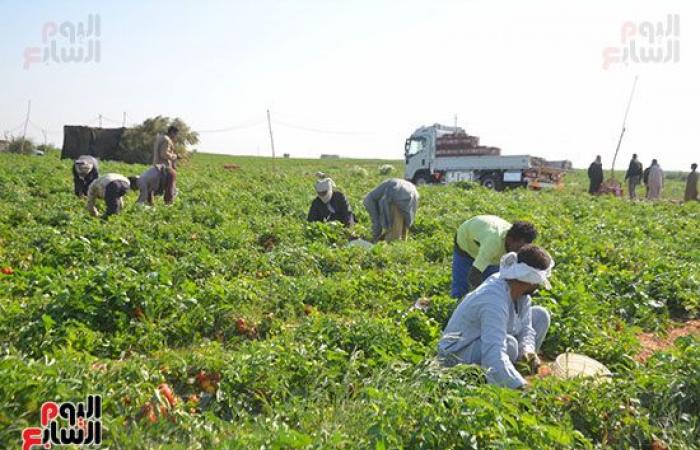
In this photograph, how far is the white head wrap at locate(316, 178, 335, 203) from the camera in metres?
9.48

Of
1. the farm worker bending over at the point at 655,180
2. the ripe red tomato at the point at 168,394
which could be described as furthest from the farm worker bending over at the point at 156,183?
the farm worker bending over at the point at 655,180

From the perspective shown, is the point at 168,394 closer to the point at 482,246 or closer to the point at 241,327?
the point at 241,327

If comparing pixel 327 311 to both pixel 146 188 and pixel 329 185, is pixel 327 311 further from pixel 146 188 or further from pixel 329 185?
pixel 146 188

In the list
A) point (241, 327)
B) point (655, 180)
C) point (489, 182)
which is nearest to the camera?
point (241, 327)

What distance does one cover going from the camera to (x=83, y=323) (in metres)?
4.74

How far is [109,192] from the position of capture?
9461 millimetres

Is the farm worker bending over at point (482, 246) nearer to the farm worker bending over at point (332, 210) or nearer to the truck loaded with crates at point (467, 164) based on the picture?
the farm worker bending over at point (332, 210)

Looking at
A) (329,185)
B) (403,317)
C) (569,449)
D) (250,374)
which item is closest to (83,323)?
(250,374)

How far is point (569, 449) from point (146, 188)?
9.60 meters

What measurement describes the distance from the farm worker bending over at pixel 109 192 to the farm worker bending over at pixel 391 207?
412 centimetres

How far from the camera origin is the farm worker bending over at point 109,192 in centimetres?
946

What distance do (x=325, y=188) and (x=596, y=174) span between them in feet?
51.4

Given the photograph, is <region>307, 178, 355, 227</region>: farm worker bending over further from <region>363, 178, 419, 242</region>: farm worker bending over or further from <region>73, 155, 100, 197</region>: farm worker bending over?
<region>73, 155, 100, 197</region>: farm worker bending over

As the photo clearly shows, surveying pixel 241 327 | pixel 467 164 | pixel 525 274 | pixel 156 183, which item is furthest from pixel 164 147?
pixel 467 164
